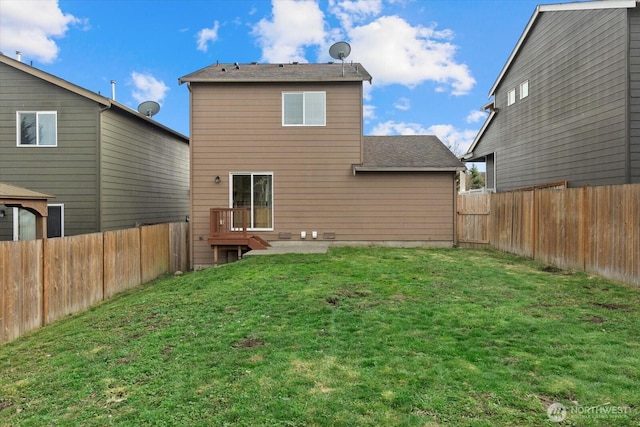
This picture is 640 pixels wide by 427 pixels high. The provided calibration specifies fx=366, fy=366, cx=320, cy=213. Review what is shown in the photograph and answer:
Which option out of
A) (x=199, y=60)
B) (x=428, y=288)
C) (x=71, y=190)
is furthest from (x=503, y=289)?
(x=199, y=60)

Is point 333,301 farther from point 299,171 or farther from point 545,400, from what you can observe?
point 299,171

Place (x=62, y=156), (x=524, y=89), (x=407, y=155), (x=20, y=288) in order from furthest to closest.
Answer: (x=524, y=89) → (x=407, y=155) → (x=62, y=156) → (x=20, y=288)

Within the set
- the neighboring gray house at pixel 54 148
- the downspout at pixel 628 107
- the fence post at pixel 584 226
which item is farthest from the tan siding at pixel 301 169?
→ the downspout at pixel 628 107

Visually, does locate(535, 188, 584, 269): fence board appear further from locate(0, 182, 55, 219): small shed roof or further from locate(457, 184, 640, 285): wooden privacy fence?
locate(0, 182, 55, 219): small shed roof

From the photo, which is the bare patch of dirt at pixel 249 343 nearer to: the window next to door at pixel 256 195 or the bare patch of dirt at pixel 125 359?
the bare patch of dirt at pixel 125 359

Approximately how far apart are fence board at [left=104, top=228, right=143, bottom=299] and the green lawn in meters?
1.57

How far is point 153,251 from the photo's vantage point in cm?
990

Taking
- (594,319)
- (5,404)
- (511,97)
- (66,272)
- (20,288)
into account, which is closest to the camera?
(5,404)

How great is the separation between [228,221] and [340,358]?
25.7 feet

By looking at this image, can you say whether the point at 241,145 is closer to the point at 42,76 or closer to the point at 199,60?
the point at 42,76

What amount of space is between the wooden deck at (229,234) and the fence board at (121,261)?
207cm

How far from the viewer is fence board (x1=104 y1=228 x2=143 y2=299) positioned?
304 inches

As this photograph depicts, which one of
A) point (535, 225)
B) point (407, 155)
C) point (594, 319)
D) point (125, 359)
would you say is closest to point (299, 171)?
point (407, 155)

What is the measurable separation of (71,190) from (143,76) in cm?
1384
